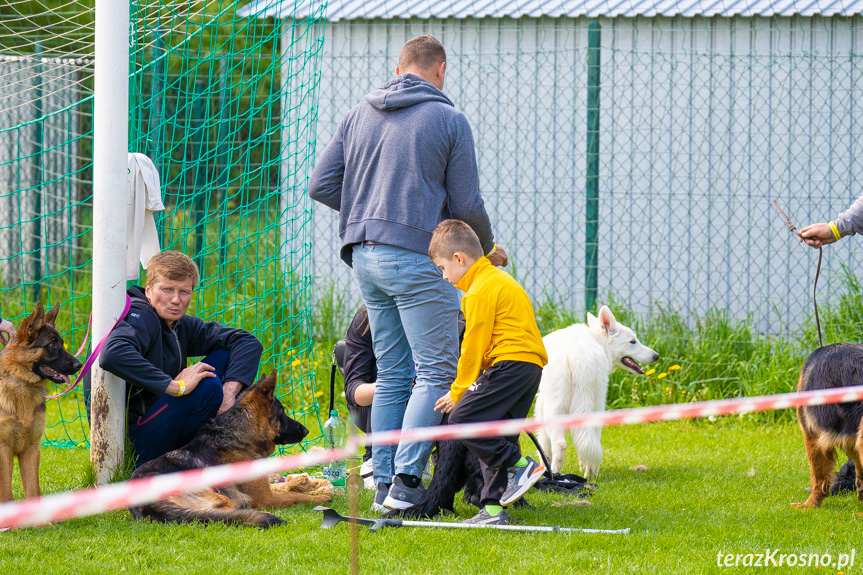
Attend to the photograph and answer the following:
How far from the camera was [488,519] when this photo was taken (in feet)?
12.8

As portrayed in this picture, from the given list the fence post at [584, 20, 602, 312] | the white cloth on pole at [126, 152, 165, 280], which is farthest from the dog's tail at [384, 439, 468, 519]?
the fence post at [584, 20, 602, 312]

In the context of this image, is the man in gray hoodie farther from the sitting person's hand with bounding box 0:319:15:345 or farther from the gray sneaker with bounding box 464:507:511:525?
the sitting person's hand with bounding box 0:319:15:345

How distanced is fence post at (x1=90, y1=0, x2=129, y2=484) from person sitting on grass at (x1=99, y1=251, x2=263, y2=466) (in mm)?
117

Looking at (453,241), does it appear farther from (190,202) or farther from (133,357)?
(190,202)

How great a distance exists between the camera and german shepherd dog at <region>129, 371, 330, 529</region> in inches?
156

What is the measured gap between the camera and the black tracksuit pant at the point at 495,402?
3.78 m

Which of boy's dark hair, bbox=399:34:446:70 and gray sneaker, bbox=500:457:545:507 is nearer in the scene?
gray sneaker, bbox=500:457:545:507

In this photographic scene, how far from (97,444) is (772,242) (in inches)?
221

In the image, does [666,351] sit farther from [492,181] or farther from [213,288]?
[213,288]

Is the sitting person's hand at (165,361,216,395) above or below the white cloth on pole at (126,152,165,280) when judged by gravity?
below

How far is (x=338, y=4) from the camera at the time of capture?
8.13 metres

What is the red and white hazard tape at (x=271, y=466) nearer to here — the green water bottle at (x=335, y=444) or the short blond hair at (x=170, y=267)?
the short blond hair at (x=170, y=267)

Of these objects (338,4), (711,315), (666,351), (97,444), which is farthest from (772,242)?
(97,444)

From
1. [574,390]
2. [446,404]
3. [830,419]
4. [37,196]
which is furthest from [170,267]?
[37,196]
